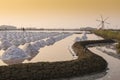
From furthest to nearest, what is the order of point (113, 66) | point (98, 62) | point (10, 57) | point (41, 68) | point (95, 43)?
point (95, 43), point (10, 57), point (113, 66), point (98, 62), point (41, 68)

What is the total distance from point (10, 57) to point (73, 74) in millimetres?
9951

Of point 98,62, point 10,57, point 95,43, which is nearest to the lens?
point 98,62

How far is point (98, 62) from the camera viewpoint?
19953 mm

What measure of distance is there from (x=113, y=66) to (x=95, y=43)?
22306 millimetres

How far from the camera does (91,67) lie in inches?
742

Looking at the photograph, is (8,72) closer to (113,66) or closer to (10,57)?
(113,66)

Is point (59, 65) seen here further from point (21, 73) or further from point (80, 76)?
point (21, 73)

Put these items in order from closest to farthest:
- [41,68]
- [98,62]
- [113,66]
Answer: [41,68]
[98,62]
[113,66]

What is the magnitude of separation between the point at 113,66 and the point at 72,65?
4.90 m

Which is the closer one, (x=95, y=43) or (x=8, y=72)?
(x=8, y=72)

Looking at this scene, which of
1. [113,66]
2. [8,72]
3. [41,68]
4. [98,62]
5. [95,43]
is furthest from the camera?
[95,43]

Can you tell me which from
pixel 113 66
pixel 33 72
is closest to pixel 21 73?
pixel 33 72

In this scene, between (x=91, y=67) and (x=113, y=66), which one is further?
(x=113, y=66)

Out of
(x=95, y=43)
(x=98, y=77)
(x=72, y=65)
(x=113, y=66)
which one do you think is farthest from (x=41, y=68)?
(x=95, y=43)
